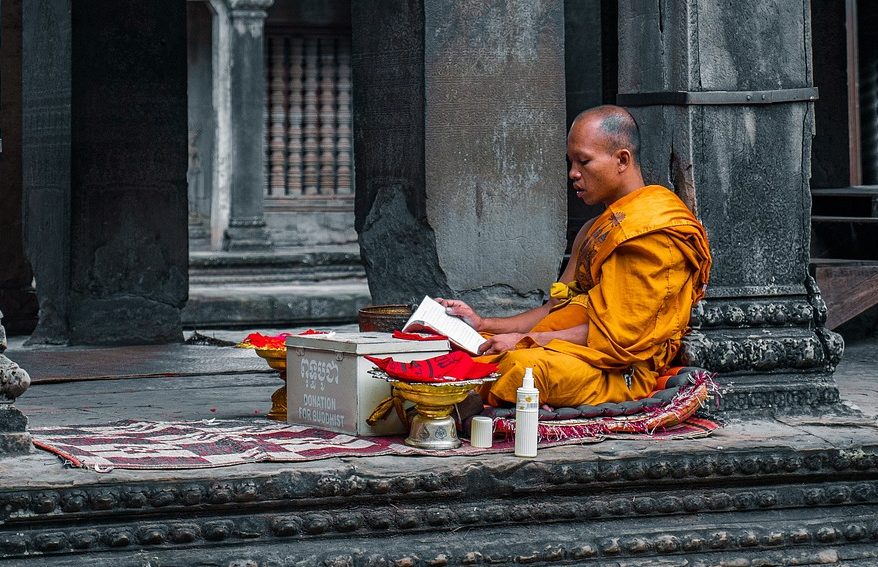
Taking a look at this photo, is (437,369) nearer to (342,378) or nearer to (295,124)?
(342,378)

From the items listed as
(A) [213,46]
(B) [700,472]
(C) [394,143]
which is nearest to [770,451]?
(B) [700,472]

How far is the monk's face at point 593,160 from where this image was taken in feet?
15.5

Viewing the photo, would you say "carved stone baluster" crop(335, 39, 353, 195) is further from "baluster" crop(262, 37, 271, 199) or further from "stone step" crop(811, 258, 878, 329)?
"stone step" crop(811, 258, 878, 329)

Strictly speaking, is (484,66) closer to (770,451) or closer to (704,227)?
(704,227)

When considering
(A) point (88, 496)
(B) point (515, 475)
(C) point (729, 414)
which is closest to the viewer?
(A) point (88, 496)

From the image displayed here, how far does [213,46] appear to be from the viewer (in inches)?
591

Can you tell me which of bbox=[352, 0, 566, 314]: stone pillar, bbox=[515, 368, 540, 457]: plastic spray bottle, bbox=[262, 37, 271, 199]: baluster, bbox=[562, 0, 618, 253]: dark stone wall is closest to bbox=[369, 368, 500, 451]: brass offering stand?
bbox=[515, 368, 540, 457]: plastic spray bottle

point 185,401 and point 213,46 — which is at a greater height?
point 213,46

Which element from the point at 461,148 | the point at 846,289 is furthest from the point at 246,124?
the point at 846,289

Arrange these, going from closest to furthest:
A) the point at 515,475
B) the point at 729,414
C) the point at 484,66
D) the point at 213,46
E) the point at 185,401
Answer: the point at 515,475, the point at 729,414, the point at 185,401, the point at 484,66, the point at 213,46

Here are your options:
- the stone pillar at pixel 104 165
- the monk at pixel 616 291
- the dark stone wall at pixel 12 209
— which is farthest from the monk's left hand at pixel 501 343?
the dark stone wall at pixel 12 209

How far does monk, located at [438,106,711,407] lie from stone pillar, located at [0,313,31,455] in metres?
1.40

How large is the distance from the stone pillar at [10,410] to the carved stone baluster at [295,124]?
12.0m

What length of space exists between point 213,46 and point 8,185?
5983mm
